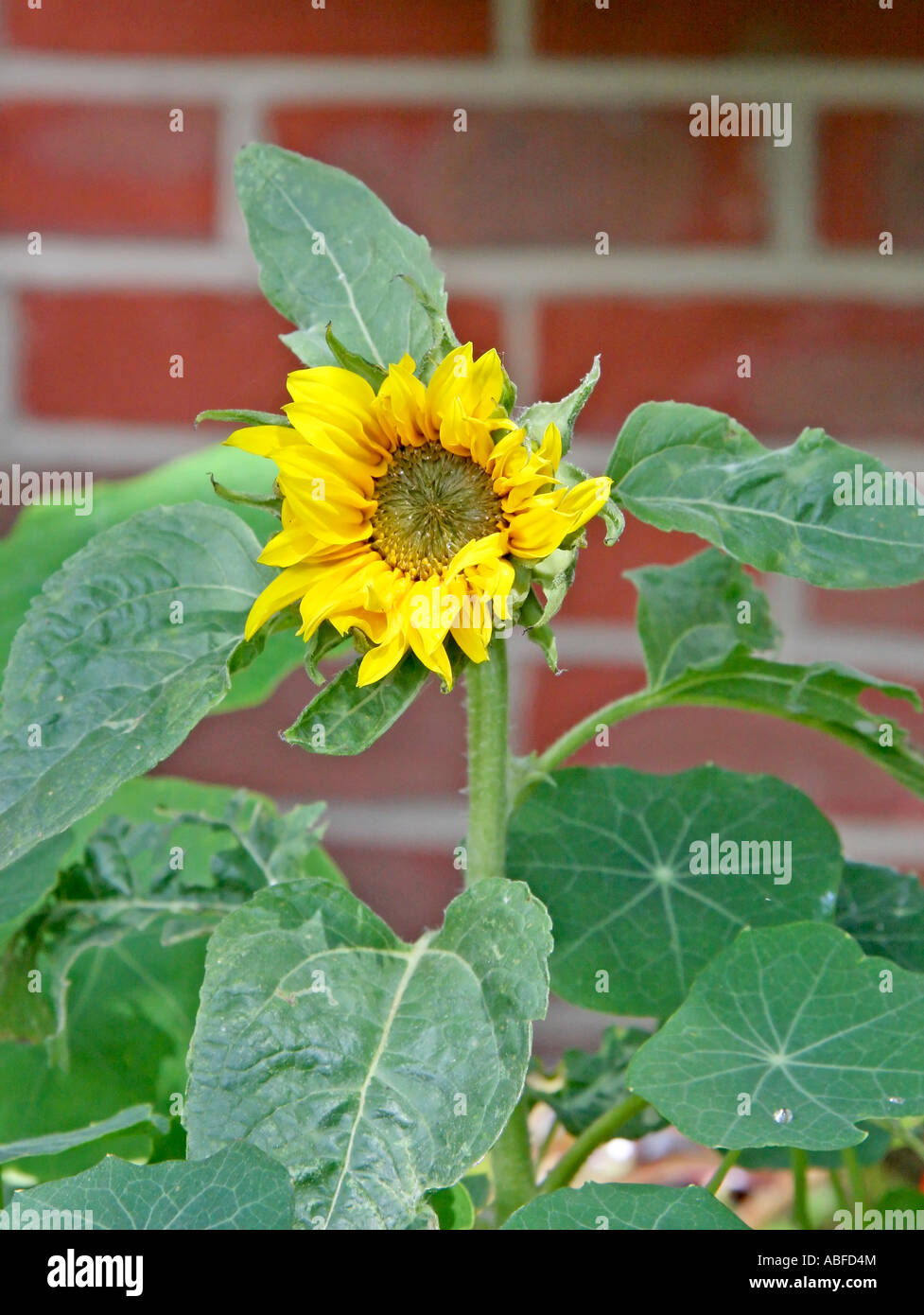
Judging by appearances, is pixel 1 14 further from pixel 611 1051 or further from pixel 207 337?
pixel 611 1051

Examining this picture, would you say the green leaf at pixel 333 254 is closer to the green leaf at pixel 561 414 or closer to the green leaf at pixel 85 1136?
the green leaf at pixel 561 414

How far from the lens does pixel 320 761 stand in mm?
656

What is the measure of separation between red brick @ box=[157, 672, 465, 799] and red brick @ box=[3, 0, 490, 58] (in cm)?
32

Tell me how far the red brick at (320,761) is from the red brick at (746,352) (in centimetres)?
18

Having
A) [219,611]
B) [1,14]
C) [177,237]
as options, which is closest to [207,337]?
[177,237]

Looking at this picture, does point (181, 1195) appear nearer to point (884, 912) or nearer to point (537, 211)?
point (884, 912)

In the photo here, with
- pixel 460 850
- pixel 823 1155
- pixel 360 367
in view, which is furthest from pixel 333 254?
pixel 823 1155

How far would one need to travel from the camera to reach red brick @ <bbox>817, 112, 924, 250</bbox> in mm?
578

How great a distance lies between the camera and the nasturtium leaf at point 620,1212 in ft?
0.82

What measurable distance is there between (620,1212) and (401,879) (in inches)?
16.4

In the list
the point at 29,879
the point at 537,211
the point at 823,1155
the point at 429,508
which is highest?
the point at 537,211

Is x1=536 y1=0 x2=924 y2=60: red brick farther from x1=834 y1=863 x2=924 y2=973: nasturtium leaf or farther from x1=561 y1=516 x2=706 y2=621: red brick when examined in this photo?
x1=834 y1=863 x2=924 y2=973: nasturtium leaf

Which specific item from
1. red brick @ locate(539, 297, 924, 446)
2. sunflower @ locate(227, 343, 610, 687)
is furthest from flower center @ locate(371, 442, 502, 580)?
red brick @ locate(539, 297, 924, 446)

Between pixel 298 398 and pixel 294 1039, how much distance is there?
0.44 feet
